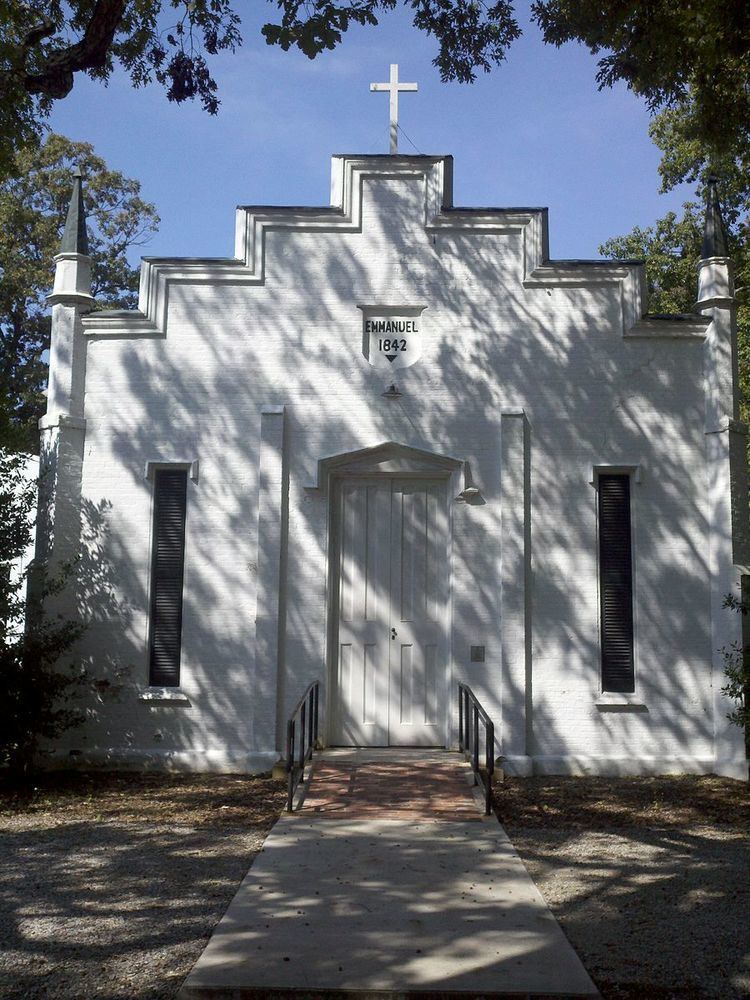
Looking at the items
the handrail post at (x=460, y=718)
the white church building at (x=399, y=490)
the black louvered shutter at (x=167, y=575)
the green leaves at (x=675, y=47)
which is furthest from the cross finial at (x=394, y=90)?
the handrail post at (x=460, y=718)

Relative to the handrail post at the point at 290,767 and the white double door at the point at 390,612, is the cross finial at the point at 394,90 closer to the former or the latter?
the white double door at the point at 390,612

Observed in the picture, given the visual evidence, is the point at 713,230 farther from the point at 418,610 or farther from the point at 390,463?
the point at 418,610

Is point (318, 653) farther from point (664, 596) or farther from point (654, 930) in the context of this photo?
point (654, 930)

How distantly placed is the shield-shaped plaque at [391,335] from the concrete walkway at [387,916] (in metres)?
4.90

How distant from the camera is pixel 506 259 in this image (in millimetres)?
11055

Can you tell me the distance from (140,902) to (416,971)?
202 cm

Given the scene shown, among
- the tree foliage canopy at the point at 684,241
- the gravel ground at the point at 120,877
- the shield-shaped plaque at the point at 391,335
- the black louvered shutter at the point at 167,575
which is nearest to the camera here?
the gravel ground at the point at 120,877

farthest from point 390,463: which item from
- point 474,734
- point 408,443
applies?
point 474,734

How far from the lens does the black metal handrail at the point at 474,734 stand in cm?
834

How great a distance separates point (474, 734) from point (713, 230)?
21.3 ft

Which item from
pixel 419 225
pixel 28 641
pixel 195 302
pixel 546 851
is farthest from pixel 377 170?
pixel 546 851

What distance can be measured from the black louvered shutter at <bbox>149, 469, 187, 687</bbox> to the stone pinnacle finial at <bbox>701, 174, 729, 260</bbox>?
6.67 metres

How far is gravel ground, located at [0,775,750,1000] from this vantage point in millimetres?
4996

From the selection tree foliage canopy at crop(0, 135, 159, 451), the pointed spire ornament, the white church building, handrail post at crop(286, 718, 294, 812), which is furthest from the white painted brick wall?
tree foliage canopy at crop(0, 135, 159, 451)
